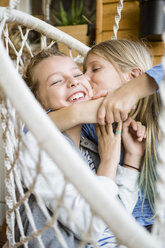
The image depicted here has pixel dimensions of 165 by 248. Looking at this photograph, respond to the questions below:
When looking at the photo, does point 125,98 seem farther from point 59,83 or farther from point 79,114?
point 59,83

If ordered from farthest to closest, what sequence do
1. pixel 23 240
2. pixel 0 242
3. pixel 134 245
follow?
1. pixel 0 242
2. pixel 23 240
3. pixel 134 245

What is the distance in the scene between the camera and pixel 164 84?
348 millimetres

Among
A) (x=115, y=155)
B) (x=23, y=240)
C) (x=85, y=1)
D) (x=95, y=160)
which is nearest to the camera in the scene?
(x=23, y=240)

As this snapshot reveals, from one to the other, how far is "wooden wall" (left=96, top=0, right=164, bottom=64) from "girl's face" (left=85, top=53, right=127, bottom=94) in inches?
41.1

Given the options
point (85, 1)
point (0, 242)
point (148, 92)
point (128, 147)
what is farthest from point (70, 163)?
point (85, 1)

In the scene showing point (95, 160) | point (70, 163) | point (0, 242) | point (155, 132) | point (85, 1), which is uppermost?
point (85, 1)

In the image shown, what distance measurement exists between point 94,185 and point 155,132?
0.46 metres

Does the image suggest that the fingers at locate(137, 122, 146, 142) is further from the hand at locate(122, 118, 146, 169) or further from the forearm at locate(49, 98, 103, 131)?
the forearm at locate(49, 98, 103, 131)

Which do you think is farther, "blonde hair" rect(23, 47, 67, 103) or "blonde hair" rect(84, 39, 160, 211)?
"blonde hair" rect(23, 47, 67, 103)

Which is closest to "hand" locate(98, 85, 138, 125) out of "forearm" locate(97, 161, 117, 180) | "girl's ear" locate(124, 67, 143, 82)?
"forearm" locate(97, 161, 117, 180)

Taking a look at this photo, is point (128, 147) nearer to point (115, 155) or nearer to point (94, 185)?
point (115, 155)

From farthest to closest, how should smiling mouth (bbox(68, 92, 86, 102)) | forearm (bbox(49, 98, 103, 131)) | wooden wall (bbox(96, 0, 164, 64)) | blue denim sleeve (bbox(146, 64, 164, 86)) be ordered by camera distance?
wooden wall (bbox(96, 0, 164, 64)), smiling mouth (bbox(68, 92, 86, 102)), forearm (bbox(49, 98, 103, 131)), blue denim sleeve (bbox(146, 64, 164, 86))

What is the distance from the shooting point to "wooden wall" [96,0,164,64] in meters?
1.80

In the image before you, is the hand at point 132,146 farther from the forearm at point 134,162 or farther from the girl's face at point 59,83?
the girl's face at point 59,83
